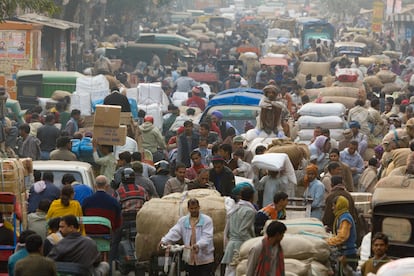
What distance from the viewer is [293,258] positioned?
45.4 ft

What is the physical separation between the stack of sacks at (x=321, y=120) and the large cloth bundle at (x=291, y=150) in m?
4.04

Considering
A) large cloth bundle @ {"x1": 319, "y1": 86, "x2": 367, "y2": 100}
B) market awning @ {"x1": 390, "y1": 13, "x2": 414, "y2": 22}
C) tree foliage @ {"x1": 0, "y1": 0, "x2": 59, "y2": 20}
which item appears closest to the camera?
tree foliage @ {"x1": 0, "y1": 0, "x2": 59, "y2": 20}

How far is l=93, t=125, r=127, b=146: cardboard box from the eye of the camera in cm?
2061

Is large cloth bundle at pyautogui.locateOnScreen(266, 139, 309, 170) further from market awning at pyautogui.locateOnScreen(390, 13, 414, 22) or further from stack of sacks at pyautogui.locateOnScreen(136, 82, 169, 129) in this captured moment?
market awning at pyautogui.locateOnScreen(390, 13, 414, 22)

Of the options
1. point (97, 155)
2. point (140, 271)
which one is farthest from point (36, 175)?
point (97, 155)

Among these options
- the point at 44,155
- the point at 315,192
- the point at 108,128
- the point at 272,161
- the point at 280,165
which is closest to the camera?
the point at 315,192

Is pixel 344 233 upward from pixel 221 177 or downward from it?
upward

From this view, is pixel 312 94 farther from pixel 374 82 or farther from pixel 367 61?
pixel 367 61

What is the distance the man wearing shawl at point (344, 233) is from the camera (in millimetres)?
14508

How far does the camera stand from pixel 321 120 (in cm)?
2439

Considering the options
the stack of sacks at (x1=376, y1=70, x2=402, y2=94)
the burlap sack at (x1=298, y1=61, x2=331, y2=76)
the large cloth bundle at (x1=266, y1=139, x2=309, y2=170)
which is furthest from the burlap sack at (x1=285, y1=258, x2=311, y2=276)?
the burlap sack at (x1=298, y1=61, x2=331, y2=76)

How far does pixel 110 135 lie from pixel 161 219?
17.3ft

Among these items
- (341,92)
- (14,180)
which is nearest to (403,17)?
(341,92)

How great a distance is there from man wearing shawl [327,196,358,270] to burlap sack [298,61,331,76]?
91.5 feet
